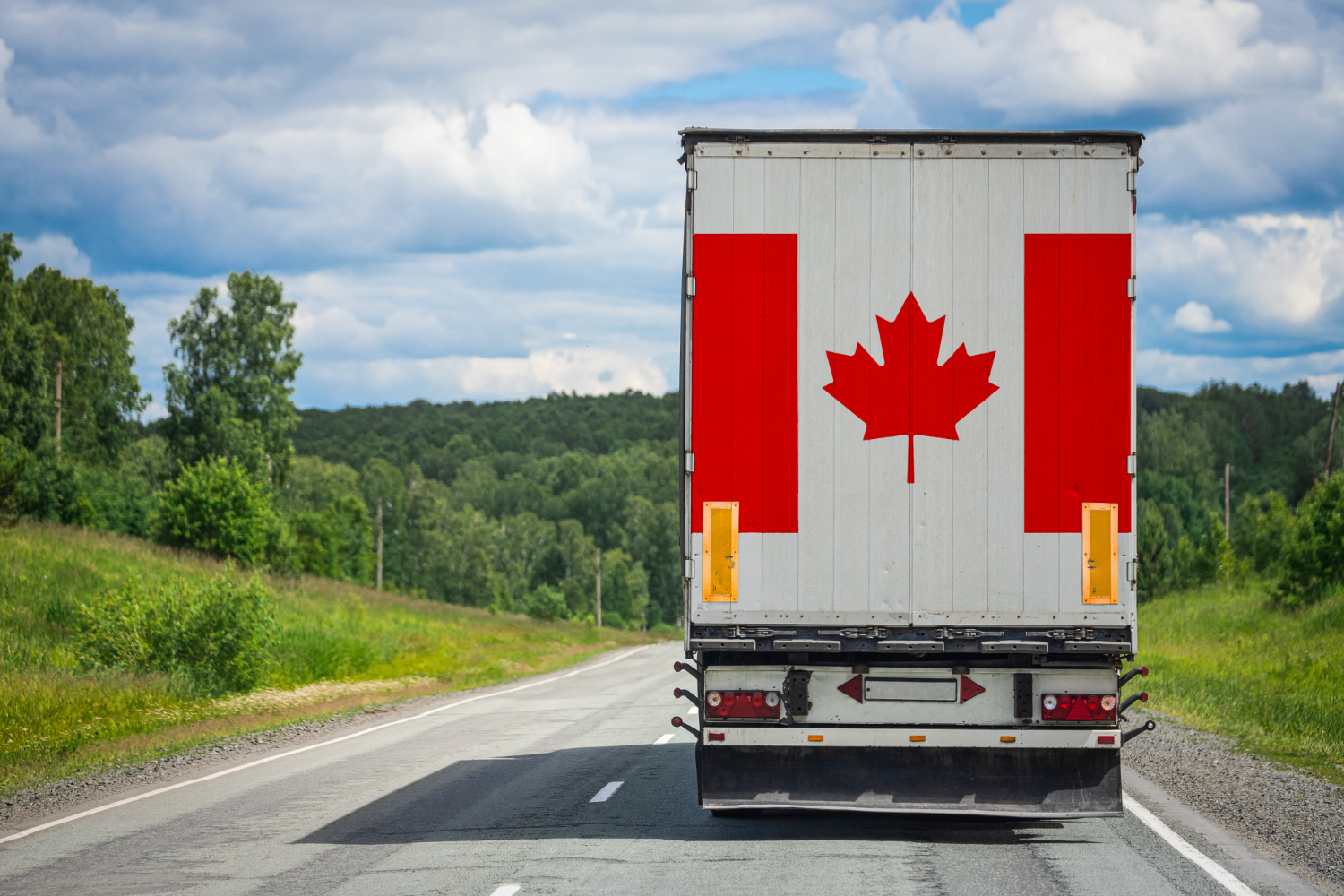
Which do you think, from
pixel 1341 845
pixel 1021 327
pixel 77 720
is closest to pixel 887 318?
pixel 1021 327

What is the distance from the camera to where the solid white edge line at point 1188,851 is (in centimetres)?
667

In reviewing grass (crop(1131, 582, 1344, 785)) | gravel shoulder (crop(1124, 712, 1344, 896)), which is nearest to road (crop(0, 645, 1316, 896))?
gravel shoulder (crop(1124, 712, 1344, 896))

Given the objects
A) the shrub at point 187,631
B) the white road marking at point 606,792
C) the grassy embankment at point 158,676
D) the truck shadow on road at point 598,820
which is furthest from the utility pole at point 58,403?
the white road marking at point 606,792

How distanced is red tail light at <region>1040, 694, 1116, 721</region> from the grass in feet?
16.4

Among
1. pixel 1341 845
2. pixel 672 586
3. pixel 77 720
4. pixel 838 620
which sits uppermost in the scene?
pixel 838 620

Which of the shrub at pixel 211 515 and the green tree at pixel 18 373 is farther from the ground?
the green tree at pixel 18 373

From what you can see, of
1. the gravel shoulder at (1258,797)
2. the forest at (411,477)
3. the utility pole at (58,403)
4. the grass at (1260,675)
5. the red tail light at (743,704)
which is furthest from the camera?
the utility pole at (58,403)

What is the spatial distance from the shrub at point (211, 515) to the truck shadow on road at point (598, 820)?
38868 millimetres

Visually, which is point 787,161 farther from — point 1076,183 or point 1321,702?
point 1321,702

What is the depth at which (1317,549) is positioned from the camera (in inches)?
1361

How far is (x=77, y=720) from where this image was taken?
16750 mm

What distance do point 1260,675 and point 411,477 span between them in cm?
13328

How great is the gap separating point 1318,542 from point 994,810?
3155 centimetres

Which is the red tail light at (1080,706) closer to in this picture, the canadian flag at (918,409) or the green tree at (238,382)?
the canadian flag at (918,409)
